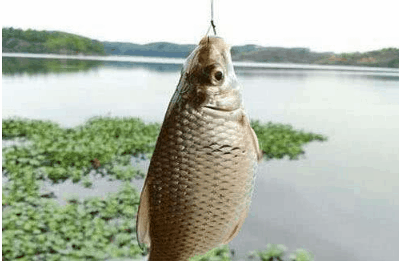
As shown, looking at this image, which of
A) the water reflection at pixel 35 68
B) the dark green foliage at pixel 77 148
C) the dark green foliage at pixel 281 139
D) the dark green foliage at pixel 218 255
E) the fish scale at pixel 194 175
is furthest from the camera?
the water reflection at pixel 35 68

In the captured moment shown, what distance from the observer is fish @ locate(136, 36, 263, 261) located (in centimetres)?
90

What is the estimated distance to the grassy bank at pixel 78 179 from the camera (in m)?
4.82

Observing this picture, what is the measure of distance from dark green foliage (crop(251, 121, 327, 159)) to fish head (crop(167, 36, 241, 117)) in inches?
325

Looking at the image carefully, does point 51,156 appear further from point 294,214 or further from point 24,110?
point 24,110

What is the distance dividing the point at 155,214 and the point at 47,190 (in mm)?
5886

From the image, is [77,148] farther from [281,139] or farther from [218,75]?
[218,75]

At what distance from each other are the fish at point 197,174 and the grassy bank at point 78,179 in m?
3.61

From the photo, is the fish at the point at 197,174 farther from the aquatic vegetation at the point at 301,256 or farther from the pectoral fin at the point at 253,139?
the aquatic vegetation at the point at 301,256

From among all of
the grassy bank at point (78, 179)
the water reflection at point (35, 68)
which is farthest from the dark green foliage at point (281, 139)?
the water reflection at point (35, 68)

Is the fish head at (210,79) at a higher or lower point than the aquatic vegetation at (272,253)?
higher

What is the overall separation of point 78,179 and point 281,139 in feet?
16.2

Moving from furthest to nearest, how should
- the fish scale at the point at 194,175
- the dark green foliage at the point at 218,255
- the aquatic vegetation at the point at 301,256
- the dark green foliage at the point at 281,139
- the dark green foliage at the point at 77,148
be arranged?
the dark green foliage at the point at 281,139 → the dark green foliage at the point at 77,148 → the aquatic vegetation at the point at 301,256 → the dark green foliage at the point at 218,255 → the fish scale at the point at 194,175

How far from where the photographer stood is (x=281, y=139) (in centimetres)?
1039

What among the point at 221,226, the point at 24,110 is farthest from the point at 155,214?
the point at 24,110
